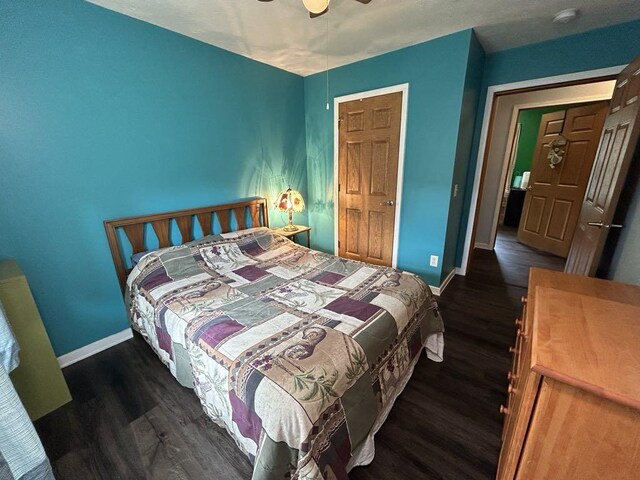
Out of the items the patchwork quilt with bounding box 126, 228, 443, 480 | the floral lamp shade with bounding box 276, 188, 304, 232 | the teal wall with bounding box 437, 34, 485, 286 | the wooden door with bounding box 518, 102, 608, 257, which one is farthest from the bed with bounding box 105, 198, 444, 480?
the wooden door with bounding box 518, 102, 608, 257

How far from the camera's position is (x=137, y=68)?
1.98 m

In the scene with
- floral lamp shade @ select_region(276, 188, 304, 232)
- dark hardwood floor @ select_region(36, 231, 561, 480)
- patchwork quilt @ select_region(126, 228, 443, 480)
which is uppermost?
floral lamp shade @ select_region(276, 188, 304, 232)

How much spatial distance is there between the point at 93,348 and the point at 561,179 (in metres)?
6.09

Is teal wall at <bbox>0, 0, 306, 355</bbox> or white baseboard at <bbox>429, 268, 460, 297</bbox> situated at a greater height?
teal wall at <bbox>0, 0, 306, 355</bbox>

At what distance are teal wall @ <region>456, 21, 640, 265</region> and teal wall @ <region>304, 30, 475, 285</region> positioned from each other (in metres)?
0.73

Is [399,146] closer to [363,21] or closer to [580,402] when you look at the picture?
[363,21]

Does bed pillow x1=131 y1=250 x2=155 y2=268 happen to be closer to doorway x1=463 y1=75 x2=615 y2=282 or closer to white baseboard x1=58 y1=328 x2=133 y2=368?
white baseboard x1=58 y1=328 x2=133 y2=368

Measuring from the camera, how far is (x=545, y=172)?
423 centimetres

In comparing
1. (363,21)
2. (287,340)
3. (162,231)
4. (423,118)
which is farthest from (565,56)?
(162,231)

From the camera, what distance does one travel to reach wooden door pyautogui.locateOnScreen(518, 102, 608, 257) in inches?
141

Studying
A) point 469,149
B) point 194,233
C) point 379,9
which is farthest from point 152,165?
point 469,149

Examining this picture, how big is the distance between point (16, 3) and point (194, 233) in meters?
1.74

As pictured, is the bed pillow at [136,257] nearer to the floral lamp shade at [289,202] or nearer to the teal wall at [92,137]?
the teal wall at [92,137]

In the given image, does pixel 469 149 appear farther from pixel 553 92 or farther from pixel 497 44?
pixel 553 92
